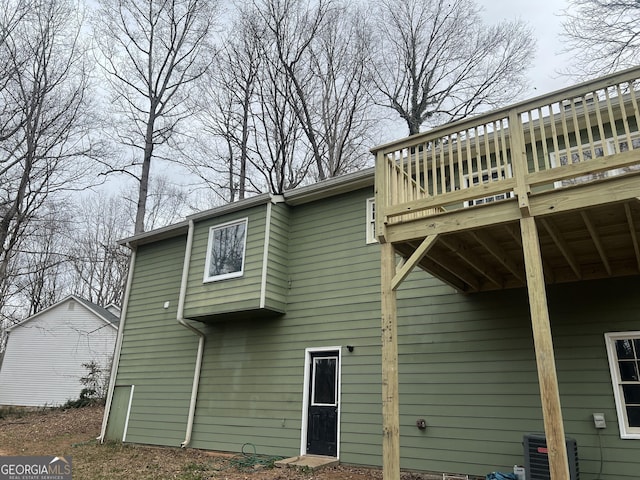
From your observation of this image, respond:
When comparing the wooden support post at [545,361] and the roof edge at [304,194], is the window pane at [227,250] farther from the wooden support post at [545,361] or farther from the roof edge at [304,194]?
the wooden support post at [545,361]

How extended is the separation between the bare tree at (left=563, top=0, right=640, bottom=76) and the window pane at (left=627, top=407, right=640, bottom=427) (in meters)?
8.21

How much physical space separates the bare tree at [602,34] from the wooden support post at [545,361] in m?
8.54

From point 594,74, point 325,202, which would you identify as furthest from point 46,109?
point 594,74

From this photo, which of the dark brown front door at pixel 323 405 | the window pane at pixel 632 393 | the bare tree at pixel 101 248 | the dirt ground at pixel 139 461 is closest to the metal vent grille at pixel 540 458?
the window pane at pixel 632 393

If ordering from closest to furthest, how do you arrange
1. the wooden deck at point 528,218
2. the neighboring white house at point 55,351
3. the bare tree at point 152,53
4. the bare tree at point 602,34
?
1. the wooden deck at point 528,218
2. the bare tree at point 602,34
3. the bare tree at point 152,53
4. the neighboring white house at point 55,351

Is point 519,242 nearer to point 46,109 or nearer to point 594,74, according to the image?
point 594,74

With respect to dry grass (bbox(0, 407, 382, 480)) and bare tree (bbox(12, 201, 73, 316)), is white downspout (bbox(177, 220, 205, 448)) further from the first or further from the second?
bare tree (bbox(12, 201, 73, 316))

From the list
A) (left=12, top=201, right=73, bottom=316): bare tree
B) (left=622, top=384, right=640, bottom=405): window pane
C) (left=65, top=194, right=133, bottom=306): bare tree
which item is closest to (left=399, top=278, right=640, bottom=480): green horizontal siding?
(left=622, top=384, right=640, bottom=405): window pane

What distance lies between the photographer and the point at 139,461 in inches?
317

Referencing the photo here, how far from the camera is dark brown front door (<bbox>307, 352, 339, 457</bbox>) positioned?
7488 millimetres

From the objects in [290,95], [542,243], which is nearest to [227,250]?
Answer: [542,243]

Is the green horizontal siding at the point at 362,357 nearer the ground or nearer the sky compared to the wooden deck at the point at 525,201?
nearer the ground

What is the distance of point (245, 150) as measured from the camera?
16.5 metres

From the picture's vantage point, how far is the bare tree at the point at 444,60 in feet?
47.6
